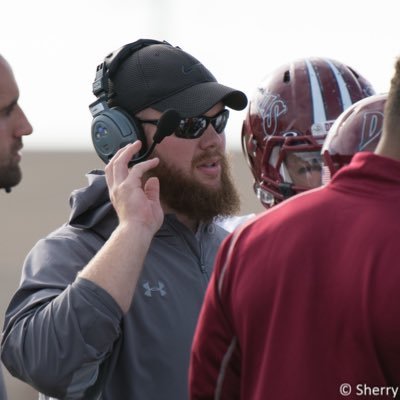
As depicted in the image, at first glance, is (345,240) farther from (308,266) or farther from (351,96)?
(351,96)

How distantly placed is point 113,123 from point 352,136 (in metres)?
1.15

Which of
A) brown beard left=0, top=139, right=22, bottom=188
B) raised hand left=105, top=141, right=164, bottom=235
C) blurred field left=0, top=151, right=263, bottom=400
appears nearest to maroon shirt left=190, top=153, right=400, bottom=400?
raised hand left=105, top=141, right=164, bottom=235

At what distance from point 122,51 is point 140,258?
37.8 inches

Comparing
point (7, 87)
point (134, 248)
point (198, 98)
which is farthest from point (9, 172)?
point (198, 98)

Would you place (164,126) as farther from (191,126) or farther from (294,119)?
(294,119)

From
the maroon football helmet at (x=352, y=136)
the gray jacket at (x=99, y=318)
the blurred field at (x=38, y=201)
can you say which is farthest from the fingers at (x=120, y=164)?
the blurred field at (x=38, y=201)

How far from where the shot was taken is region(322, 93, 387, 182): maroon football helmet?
2766 mm

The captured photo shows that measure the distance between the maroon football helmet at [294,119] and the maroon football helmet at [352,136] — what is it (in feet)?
2.16

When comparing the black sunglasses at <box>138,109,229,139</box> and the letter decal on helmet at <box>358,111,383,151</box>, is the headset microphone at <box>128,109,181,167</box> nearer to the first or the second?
the black sunglasses at <box>138,109,229,139</box>

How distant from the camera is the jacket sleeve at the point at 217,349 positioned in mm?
2512

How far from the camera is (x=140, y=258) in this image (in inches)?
127

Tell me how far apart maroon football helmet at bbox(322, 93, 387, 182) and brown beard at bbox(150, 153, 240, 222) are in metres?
0.95

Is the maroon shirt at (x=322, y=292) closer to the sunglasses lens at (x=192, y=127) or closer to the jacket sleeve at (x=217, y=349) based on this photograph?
the jacket sleeve at (x=217, y=349)

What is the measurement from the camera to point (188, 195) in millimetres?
3762
